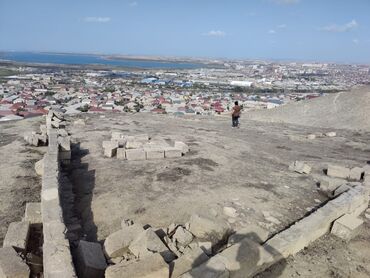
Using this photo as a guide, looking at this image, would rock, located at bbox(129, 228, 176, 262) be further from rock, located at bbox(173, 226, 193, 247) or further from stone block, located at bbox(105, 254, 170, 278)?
stone block, located at bbox(105, 254, 170, 278)

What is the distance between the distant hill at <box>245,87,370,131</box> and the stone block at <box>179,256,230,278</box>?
49.4ft

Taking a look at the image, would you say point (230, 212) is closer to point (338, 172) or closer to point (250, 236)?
point (250, 236)

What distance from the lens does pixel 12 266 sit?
370cm

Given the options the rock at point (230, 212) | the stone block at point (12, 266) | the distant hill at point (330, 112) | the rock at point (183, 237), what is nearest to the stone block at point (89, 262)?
the stone block at point (12, 266)

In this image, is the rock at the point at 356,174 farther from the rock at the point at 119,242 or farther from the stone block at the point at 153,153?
the rock at the point at 119,242

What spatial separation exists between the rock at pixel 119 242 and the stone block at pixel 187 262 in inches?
31.2

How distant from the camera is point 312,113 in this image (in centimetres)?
1969

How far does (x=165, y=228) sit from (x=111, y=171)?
2.78m

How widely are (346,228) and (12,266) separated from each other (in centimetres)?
444

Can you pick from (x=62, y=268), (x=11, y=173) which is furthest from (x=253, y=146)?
(x=62, y=268)

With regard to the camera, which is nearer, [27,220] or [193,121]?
[27,220]

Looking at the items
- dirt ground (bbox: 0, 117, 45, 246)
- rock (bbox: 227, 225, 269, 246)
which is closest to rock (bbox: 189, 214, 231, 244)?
rock (bbox: 227, 225, 269, 246)

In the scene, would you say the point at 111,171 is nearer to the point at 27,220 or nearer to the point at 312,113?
the point at 27,220

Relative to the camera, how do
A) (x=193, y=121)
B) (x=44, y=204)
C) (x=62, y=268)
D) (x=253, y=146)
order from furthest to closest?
1. (x=193, y=121)
2. (x=253, y=146)
3. (x=44, y=204)
4. (x=62, y=268)
